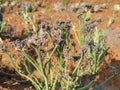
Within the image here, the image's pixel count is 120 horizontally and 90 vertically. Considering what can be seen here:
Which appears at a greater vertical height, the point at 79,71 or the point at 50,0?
the point at 50,0

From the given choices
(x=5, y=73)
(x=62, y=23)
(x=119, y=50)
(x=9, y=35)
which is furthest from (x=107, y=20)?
(x=62, y=23)

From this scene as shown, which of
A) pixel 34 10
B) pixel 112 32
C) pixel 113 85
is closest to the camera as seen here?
pixel 113 85

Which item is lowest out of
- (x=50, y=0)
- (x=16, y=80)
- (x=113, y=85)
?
(x=113, y=85)

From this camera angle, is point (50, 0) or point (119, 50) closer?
point (119, 50)

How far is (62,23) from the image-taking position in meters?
3.71

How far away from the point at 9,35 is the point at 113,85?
1.86 meters

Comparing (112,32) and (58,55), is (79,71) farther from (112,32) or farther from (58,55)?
(112,32)

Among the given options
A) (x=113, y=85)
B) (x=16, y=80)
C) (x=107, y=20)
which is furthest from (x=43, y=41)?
(x=107, y=20)

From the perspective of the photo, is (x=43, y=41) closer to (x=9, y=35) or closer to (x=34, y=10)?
(x=9, y=35)

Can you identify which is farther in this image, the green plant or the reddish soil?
the reddish soil

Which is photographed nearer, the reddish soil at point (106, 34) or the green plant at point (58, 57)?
the green plant at point (58, 57)

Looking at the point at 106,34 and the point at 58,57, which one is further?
the point at 106,34

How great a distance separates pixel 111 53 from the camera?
5535 mm

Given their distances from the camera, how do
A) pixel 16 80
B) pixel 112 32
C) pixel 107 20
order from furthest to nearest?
pixel 107 20 < pixel 112 32 < pixel 16 80
